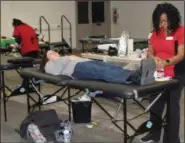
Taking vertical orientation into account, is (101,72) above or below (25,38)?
below

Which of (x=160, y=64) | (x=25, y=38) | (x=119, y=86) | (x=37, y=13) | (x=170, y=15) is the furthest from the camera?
(x=37, y=13)

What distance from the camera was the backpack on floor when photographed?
300cm

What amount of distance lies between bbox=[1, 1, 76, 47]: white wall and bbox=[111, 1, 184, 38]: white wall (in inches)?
62.7

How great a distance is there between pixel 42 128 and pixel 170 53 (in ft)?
4.29

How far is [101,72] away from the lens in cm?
252

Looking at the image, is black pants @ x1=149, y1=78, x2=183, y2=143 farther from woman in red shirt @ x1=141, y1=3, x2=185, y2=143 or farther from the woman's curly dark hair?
the woman's curly dark hair

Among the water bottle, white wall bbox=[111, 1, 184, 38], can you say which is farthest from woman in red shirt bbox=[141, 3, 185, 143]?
white wall bbox=[111, 1, 184, 38]

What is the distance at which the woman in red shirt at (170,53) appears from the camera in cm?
256

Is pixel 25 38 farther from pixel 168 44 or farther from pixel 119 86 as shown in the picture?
pixel 119 86

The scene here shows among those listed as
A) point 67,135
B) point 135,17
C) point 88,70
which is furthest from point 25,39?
point 135,17

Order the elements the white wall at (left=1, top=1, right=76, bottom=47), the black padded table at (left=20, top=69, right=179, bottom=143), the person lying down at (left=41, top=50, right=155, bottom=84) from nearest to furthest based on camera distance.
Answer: the black padded table at (left=20, top=69, right=179, bottom=143), the person lying down at (left=41, top=50, right=155, bottom=84), the white wall at (left=1, top=1, right=76, bottom=47)

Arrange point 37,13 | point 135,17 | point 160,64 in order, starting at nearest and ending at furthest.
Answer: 1. point 160,64
2. point 37,13
3. point 135,17

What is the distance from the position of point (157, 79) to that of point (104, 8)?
9016 mm

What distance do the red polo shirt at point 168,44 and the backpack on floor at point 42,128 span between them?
112 centimetres
